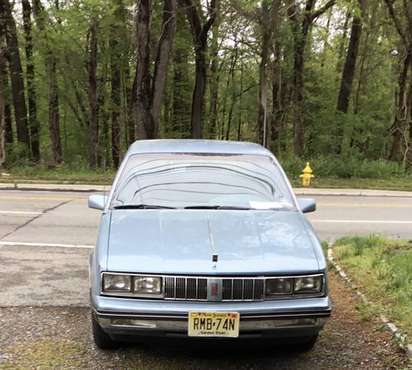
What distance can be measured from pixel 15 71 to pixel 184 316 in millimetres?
24242

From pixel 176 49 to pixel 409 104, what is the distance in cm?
1072

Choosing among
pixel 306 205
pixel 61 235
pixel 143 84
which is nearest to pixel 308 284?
pixel 306 205

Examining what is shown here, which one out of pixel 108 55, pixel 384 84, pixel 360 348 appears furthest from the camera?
pixel 384 84

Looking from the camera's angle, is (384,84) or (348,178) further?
(384,84)

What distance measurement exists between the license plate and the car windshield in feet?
4.11

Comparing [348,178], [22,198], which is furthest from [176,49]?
[22,198]

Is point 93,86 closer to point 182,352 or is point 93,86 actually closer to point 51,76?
point 51,76

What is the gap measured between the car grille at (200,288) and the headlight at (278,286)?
3.8 inches

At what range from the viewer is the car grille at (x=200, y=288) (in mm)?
3787

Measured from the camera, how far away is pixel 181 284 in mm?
3793

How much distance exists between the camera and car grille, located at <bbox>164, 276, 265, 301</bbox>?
3787mm

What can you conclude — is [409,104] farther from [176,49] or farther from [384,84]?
[176,49]

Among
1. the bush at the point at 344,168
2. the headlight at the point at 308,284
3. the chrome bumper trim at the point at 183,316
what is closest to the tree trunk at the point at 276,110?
the bush at the point at 344,168

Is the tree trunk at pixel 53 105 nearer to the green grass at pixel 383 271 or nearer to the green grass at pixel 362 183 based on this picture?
the green grass at pixel 362 183
